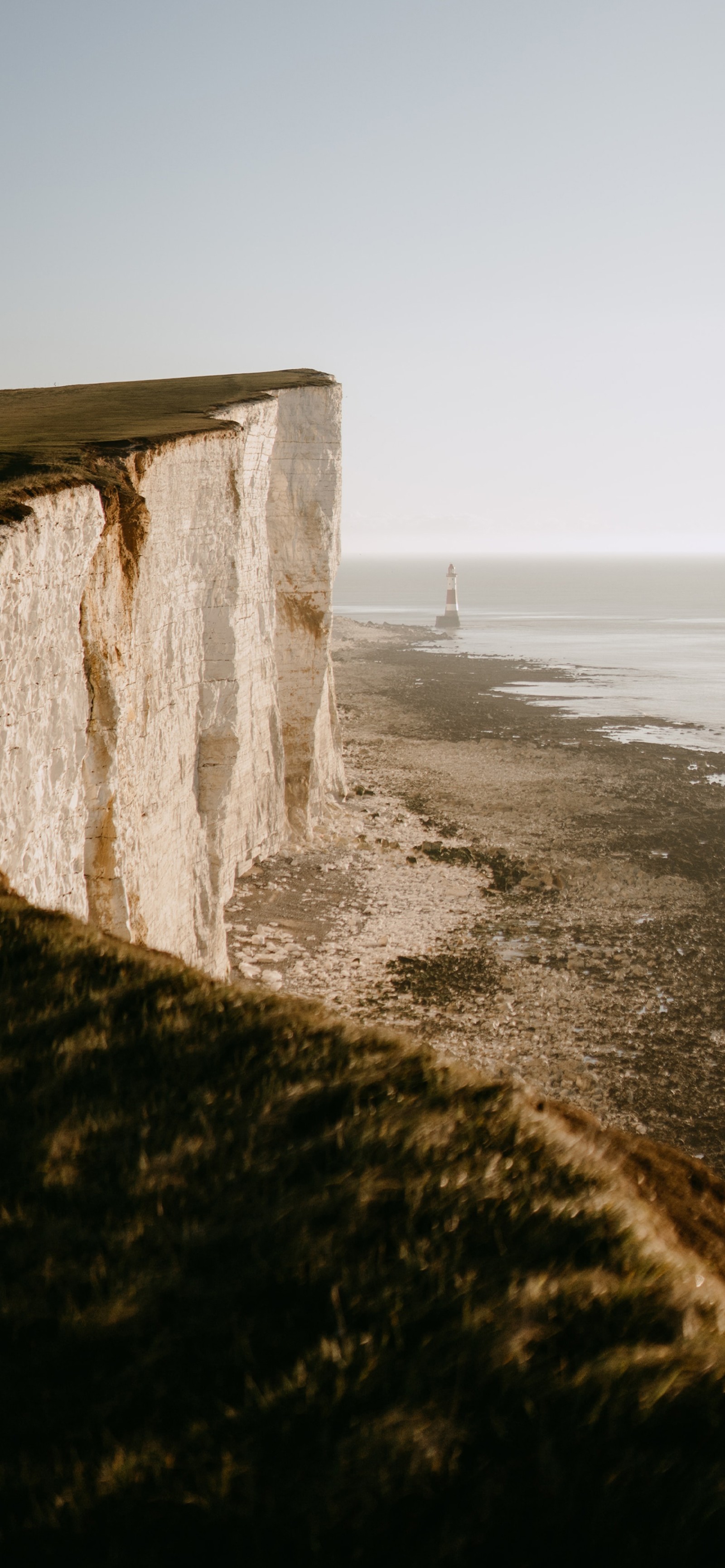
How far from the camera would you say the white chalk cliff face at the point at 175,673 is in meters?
8.17

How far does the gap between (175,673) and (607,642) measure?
62180 mm

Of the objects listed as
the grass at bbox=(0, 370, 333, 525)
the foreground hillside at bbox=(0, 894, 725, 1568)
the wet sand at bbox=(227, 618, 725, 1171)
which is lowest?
the wet sand at bbox=(227, 618, 725, 1171)

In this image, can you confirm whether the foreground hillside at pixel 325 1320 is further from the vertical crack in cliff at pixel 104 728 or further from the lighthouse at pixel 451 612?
the lighthouse at pixel 451 612

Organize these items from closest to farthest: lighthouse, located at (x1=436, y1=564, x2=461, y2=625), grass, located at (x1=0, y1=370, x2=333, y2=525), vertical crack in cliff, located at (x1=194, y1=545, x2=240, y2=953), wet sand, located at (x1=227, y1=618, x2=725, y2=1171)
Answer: grass, located at (x1=0, y1=370, x2=333, y2=525), wet sand, located at (x1=227, y1=618, x2=725, y2=1171), vertical crack in cliff, located at (x1=194, y1=545, x2=240, y2=953), lighthouse, located at (x1=436, y1=564, x2=461, y2=625)

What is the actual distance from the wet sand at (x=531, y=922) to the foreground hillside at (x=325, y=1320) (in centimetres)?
829

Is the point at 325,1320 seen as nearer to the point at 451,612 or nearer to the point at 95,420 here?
the point at 95,420

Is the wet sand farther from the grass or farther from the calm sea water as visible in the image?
the calm sea water

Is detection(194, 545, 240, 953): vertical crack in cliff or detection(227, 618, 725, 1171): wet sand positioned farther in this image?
detection(194, 545, 240, 953): vertical crack in cliff

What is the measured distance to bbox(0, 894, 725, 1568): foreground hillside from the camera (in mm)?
2318

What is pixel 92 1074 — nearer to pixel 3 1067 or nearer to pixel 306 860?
pixel 3 1067

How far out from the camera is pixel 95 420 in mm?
15180

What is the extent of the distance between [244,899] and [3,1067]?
1345 cm

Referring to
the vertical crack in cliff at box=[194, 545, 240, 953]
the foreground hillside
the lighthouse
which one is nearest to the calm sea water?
the lighthouse

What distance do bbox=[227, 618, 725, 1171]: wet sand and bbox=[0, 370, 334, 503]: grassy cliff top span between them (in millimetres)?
7812
